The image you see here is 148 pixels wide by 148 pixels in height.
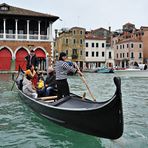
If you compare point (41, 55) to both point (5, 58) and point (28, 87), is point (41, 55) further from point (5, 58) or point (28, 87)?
point (28, 87)

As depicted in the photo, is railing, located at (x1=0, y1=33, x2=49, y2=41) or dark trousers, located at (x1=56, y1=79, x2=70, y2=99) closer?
dark trousers, located at (x1=56, y1=79, x2=70, y2=99)

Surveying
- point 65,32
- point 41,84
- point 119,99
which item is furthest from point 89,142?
point 65,32

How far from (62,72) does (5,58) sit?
710 inches

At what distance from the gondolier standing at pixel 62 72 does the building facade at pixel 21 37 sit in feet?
56.3

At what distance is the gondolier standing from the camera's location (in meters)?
4.67

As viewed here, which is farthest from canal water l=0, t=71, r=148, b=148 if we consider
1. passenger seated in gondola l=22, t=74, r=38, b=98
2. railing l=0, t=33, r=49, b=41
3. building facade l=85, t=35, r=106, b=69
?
building facade l=85, t=35, r=106, b=69

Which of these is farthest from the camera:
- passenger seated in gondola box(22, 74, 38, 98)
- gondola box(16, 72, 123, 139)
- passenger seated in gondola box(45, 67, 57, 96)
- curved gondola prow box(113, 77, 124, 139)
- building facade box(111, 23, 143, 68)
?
building facade box(111, 23, 143, 68)

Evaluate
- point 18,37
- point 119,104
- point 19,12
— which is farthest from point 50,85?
point 19,12

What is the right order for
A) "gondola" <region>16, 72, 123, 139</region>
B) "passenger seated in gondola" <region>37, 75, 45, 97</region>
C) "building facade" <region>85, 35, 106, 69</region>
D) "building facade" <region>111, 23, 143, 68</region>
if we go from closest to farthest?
1. "gondola" <region>16, 72, 123, 139</region>
2. "passenger seated in gondola" <region>37, 75, 45, 97</region>
3. "building facade" <region>85, 35, 106, 69</region>
4. "building facade" <region>111, 23, 143, 68</region>

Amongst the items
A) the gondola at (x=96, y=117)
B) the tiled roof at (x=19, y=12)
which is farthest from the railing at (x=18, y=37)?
the gondola at (x=96, y=117)

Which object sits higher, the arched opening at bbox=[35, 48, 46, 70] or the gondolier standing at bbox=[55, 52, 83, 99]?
the arched opening at bbox=[35, 48, 46, 70]

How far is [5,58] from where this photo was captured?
22.1 m

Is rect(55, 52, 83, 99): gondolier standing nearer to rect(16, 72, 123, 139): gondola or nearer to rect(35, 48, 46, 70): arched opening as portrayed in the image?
rect(16, 72, 123, 139): gondola

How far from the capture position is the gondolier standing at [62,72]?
467 centimetres
